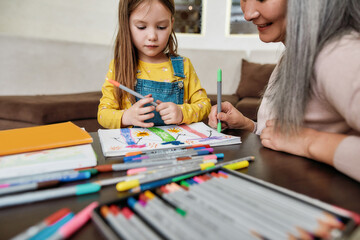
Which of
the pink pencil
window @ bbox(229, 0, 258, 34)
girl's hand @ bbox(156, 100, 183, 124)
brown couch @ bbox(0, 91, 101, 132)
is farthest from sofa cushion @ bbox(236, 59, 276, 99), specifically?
the pink pencil

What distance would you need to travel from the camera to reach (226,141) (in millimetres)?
649

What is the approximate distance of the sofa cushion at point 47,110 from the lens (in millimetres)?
1745

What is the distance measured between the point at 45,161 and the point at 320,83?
1.71ft

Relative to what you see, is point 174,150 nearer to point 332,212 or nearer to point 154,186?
point 154,186

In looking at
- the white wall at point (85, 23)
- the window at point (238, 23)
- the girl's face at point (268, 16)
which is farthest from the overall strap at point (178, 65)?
the window at point (238, 23)

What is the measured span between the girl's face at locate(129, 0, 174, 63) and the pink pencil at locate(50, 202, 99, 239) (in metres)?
0.74

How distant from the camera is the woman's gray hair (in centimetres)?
49

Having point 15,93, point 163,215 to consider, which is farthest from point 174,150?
point 15,93

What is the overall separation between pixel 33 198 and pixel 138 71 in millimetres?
783

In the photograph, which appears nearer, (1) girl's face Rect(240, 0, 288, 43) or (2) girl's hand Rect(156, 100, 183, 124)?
(1) girl's face Rect(240, 0, 288, 43)

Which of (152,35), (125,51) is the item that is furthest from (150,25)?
(125,51)

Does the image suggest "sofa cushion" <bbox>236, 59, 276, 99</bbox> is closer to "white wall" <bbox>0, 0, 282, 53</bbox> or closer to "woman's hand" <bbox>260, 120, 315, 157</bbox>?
"white wall" <bbox>0, 0, 282, 53</bbox>

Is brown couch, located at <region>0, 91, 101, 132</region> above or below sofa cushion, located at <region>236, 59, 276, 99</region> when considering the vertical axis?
below

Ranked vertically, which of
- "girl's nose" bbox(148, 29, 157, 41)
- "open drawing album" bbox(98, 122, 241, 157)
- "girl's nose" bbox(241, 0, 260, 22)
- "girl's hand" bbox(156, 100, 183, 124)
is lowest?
"open drawing album" bbox(98, 122, 241, 157)
